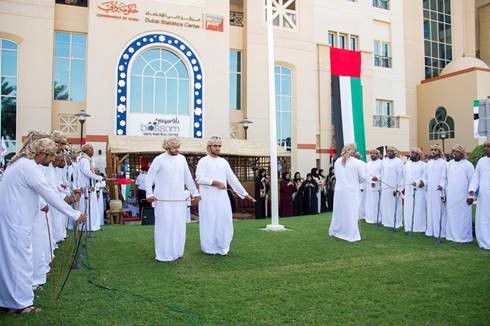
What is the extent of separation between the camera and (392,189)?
12.1 metres

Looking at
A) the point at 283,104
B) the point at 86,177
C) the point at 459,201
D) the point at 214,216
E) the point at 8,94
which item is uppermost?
the point at 283,104

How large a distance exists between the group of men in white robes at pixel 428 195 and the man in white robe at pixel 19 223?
6.20m

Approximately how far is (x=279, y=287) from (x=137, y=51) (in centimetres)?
1407

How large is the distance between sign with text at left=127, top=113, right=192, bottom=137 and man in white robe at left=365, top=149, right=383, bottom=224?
8164 millimetres

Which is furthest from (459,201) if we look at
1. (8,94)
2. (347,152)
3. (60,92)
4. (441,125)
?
(441,125)

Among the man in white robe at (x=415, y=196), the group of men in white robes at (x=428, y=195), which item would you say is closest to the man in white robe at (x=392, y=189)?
the group of men in white robes at (x=428, y=195)

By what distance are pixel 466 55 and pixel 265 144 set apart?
19.8 metres

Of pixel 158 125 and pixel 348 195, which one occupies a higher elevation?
pixel 158 125

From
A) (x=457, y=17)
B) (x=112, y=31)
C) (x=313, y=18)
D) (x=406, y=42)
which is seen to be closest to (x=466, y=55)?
(x=457, y=17)

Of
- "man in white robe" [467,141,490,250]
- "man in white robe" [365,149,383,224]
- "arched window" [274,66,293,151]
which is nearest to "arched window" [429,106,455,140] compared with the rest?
"arched window" [274,66,293,151]

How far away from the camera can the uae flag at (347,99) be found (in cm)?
2300

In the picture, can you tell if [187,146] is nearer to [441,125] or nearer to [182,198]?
[182,198]

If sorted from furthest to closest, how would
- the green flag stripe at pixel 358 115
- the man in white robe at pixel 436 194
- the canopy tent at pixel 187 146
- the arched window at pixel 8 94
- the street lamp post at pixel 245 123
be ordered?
the green flag stripe at pixel 358 115
the street lamp post at pixel 245 123
the arched window at pixel 8 94
the canopy tent at pixel 187 146
the man in white robe at pixel 436 194

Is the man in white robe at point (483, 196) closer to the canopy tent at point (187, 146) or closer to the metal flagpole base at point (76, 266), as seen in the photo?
the metal flagpole base at point (76, 266)
